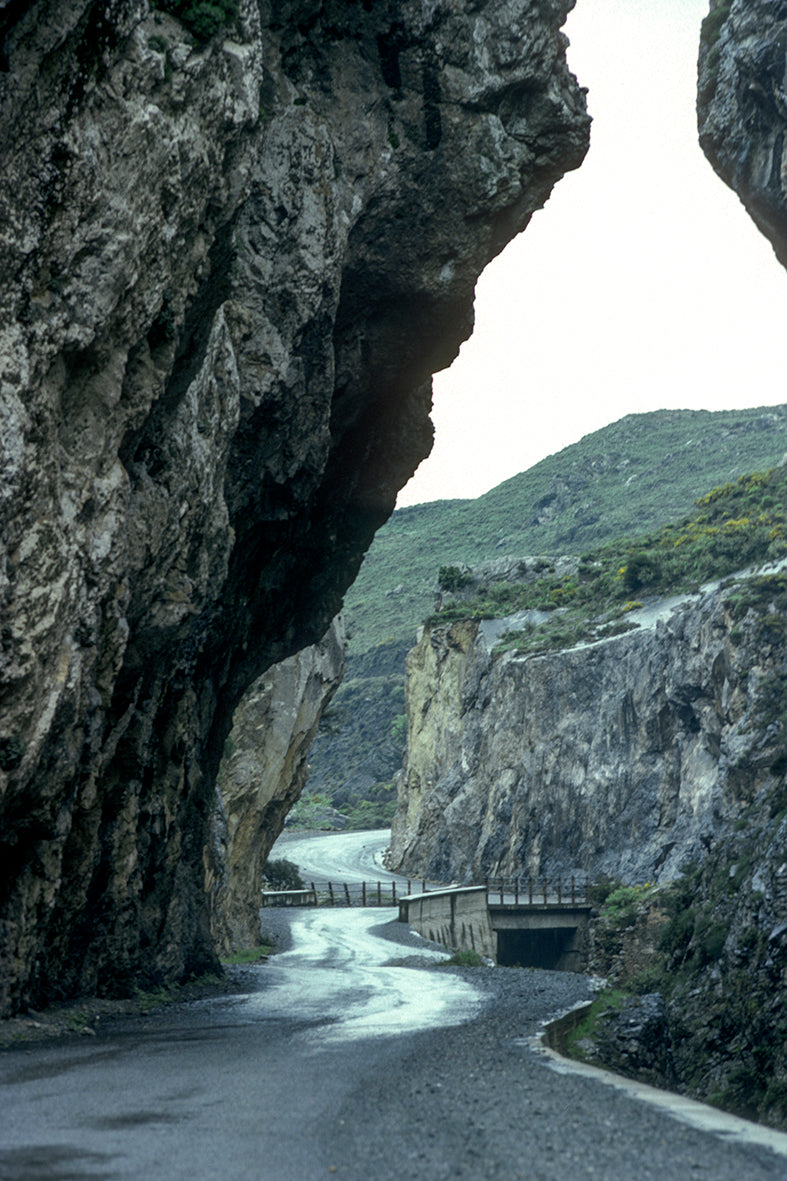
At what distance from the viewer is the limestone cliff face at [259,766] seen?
3609cm

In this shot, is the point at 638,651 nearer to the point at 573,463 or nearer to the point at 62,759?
the point at 62,759

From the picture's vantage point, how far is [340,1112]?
7.71 meters

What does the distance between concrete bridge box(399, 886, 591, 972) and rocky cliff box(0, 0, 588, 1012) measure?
17251 mm

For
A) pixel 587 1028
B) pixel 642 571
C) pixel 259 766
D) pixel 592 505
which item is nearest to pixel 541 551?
pixel 592 505

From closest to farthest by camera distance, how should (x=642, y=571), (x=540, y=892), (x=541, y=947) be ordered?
(x=541, y=947) → (x=540, y=892) → (x=642, y=571)

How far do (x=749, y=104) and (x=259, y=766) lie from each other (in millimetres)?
28119

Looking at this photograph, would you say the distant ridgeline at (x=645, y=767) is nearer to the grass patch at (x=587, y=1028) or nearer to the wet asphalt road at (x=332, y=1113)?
the grass patch at (x=587, y=1028)

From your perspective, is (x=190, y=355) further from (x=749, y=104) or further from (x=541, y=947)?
(x=541, y=947)

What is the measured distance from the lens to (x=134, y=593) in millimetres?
15742

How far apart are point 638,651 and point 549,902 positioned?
51.4 feet

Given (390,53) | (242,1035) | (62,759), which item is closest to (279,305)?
(390,53)

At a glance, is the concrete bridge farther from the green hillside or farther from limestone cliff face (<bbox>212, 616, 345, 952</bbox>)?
the green hillside

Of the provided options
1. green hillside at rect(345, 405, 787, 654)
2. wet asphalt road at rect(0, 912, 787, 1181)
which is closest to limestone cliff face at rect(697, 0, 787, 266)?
wet asphalt road at rect(0, 912, 787, 1181)

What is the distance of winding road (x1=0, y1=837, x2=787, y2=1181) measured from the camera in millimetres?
6102
